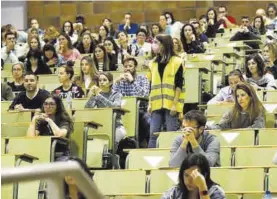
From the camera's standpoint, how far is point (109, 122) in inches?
259

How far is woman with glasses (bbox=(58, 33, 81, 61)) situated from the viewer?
968cm

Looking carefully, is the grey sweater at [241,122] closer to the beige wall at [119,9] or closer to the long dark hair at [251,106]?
the long dark hair at [251,106]

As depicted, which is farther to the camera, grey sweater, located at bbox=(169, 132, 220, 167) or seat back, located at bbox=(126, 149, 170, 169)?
seat back, located at bbox=(126, 149, 170, 169)

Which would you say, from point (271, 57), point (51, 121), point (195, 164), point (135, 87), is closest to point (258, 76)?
point (271, 57)

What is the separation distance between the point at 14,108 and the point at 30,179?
5.87 meters

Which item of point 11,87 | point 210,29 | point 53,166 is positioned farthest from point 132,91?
point 53,166

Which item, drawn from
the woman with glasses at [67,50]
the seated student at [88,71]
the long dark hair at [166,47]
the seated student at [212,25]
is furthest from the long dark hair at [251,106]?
the seated student at [212,25]

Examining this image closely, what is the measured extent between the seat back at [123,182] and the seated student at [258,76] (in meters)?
2.65

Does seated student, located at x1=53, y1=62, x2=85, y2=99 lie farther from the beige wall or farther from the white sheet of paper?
the beige wall

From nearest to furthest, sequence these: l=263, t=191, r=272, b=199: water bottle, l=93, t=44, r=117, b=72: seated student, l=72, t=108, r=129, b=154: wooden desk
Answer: l=263, t=191, r=272, b=199: water bottle, l=72, t=108, r=129, b=154: wooden desk, l=93, t=44, r=117, b=72: seated student

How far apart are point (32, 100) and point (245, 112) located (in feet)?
7.12

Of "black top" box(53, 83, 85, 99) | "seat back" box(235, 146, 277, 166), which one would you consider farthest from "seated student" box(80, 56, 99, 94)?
"seat back" box(235, 146, 277, 166)

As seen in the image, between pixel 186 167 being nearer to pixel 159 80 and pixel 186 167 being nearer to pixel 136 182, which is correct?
pixel 136 182

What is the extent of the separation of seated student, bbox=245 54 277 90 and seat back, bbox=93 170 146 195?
265 cm
